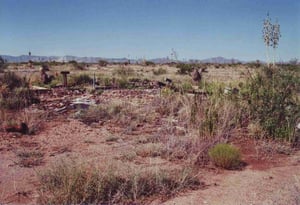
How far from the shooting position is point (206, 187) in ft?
22.7

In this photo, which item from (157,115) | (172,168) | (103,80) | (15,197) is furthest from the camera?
(103,80)

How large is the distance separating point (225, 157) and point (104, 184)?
272cm

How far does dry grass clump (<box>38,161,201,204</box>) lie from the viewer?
19.7ft

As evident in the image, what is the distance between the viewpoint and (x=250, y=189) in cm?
683

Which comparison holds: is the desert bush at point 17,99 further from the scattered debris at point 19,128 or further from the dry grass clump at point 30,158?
the dry grass clump at point 30,158

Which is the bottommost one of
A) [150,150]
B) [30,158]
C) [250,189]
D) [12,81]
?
[250,189]

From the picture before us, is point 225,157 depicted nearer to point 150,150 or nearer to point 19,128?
point 150,150

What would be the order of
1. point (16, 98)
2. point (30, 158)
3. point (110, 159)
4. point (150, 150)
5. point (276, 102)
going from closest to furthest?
point (110, 159), point (30, 158), point (150, 150), point (276, 102), point (16, 98)

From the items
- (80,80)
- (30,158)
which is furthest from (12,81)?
(30,158)

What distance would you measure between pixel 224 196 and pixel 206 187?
1.56 feet

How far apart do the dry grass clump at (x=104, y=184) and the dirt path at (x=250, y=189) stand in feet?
1.01

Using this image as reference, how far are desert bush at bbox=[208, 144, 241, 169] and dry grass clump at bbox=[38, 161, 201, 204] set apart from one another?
3.68 feet

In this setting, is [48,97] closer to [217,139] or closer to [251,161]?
[217,139]

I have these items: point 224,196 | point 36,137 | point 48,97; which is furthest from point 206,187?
point 48,97
